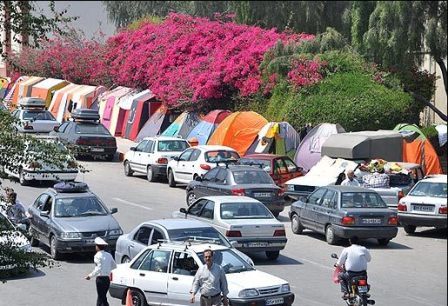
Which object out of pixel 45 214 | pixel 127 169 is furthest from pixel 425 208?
pixel 127 169

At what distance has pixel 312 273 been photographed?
19.8 meters

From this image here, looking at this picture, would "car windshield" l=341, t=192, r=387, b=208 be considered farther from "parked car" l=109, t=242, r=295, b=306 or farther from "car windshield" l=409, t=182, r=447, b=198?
"parked car" l=109, t=242, r=295, b=306

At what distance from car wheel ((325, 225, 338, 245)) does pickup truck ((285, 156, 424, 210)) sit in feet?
10.4

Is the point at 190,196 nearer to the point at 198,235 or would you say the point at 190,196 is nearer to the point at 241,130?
the point at 241,130

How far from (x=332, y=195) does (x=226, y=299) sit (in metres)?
9.28

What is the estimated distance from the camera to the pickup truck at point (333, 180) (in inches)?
1025

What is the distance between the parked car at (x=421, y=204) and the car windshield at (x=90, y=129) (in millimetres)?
16553

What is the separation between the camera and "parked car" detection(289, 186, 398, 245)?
73.0 ft

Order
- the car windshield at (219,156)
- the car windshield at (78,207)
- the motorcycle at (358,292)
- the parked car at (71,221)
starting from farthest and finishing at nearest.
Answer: the car windshield at (219,156)
the car windshield at (78,207)
the parked car at (71,221)
the motorcycle at (358,292)

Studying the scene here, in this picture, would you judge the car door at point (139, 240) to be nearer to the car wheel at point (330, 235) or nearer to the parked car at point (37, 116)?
the car wheel at point (330, 235)

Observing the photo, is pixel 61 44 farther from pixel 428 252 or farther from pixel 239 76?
pixel 428 252

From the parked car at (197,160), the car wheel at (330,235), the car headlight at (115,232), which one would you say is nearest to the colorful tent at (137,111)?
the parked car at (197,160)

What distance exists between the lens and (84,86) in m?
50.5

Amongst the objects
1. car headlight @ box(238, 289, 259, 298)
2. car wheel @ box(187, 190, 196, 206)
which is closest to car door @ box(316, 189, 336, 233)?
car wheel @ box(187, 190, 196, 206)
